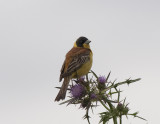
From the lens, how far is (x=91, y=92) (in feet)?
27.8

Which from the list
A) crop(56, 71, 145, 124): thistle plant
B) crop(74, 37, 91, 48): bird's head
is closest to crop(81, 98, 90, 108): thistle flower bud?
crop(56, 71, 145, 124): thistle plant

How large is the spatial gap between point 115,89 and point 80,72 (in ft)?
8.50

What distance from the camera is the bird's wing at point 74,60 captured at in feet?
34.6

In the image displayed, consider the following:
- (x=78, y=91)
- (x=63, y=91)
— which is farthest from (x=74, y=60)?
(x=78, y=91)

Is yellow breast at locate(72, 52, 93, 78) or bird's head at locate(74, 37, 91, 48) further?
bird's head at locate(74, 37, 91, 48)

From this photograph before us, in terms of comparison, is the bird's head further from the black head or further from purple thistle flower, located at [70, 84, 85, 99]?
purple thistle flower, located at [70, 84, 85, 99]

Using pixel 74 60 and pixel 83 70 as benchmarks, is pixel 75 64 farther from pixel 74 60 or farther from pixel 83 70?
pixel 83 70

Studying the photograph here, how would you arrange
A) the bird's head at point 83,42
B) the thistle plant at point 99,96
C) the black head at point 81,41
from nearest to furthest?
the thistle plant at point 99,96
the bird's head at point 83,42
the black head at point 81,41

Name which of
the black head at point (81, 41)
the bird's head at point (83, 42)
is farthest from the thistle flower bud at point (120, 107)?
the black head at point (81, 41)

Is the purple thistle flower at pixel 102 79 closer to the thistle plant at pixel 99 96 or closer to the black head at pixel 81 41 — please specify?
the thistle plant at pixel 99 96

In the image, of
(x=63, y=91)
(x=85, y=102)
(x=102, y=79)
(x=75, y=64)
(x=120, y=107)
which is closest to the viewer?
(x=120, y=107)

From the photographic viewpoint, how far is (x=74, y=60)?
11.0 meters

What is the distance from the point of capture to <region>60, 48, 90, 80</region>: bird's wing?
10539 millimetres

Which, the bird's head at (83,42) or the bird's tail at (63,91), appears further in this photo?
the bird's head at (83,42)
